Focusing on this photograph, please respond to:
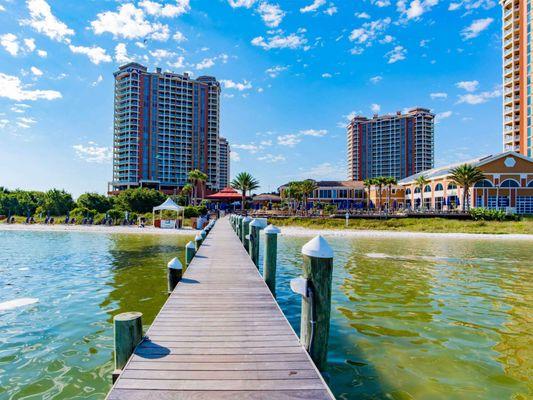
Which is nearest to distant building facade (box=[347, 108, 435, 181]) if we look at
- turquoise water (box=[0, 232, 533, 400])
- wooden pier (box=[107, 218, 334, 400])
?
turquoise water (box=[0, 232, 533, 400])

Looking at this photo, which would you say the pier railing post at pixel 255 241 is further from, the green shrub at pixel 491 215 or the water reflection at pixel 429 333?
the green shrub at pixel 491 215

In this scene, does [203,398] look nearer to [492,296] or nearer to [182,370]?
[182,370]

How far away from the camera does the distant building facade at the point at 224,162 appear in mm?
154875

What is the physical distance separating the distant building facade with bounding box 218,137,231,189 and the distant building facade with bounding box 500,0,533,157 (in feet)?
365

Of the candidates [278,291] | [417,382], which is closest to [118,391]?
[417,382]

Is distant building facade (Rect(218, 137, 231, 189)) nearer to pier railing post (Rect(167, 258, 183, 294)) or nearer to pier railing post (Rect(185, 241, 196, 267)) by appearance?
pier railing post (Rect(185, 241, 196, 267))

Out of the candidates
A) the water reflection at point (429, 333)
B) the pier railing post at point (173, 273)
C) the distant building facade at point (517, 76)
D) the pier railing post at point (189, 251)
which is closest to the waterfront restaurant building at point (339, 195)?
the distant building facade at point (517, 76)

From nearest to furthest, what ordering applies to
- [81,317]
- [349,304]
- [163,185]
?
[81,317] → [349,304] → [163,185]

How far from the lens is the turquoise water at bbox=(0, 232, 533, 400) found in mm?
5301

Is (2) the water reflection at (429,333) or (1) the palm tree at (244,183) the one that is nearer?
(2) the water reflection at (429,333)

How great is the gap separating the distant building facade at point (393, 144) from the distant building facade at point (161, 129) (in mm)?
59212

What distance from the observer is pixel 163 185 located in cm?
9562

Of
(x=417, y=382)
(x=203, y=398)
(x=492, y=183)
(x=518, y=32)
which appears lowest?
(x=417, y=382)

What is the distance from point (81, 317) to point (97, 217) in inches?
1391
